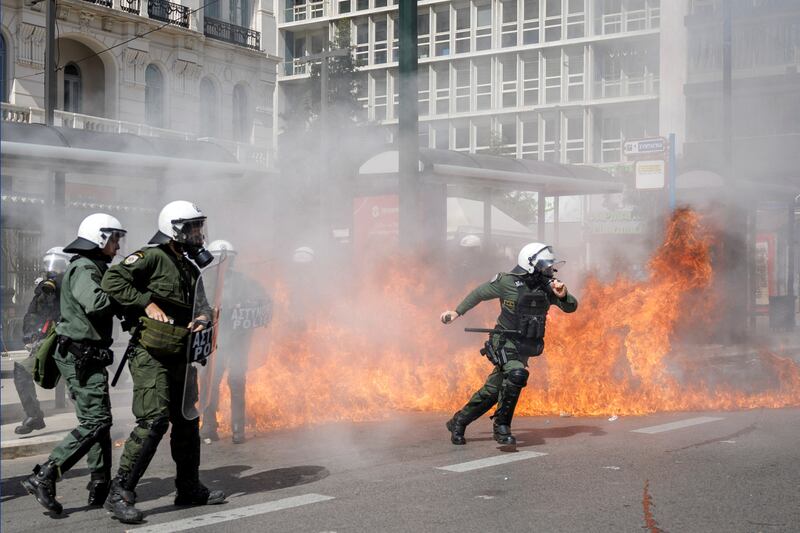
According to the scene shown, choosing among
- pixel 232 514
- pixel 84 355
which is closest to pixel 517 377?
pixel 232 514

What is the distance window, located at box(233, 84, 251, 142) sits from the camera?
12000mm

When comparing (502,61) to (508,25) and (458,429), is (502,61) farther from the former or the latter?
(458,429)

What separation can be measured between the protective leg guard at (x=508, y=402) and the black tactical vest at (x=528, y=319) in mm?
212

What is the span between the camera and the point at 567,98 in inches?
412

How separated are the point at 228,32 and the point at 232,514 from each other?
325 inches

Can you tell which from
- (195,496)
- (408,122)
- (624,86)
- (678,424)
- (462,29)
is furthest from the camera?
(408,122)

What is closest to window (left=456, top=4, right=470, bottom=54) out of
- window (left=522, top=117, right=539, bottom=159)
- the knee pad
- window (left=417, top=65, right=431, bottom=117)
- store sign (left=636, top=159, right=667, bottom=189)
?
window (left=417, top=65, right=431, bottom=117)

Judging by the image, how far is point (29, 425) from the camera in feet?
25.2

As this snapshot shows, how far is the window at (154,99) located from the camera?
39.5ft

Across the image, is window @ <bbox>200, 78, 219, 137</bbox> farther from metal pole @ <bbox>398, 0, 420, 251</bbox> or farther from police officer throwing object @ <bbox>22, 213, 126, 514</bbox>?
police officer throwing object @ <bbox>22, 213, 126, 514</bbox>


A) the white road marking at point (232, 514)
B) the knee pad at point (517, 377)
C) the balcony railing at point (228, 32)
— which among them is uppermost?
the balcony railing at point (228, 32)


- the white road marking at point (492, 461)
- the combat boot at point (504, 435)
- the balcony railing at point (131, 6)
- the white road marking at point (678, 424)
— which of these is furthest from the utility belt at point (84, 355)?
the balcony railing at point (131, 6)

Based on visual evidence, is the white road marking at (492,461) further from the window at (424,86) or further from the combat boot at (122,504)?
the window at (424,86)

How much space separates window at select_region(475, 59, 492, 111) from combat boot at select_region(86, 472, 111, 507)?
5.76 metres
